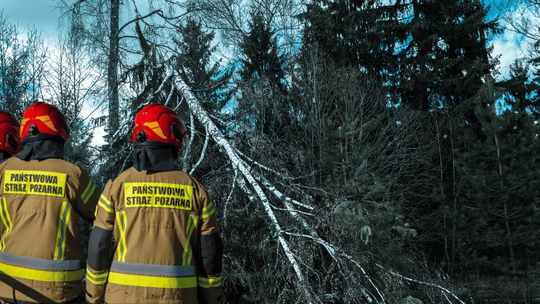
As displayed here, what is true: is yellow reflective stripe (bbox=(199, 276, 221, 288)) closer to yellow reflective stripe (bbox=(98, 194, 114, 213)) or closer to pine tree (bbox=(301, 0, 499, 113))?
yellow reflective stripe (bbox=(98, 194, 114, 213))

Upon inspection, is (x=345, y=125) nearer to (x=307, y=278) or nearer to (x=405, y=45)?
(x=307, y=278)

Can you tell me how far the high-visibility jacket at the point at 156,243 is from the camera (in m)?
2.25

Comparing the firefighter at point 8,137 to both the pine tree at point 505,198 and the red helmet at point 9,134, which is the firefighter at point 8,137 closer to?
the red helmet at point 9,134

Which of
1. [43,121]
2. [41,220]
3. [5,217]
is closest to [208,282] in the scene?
[41,220]

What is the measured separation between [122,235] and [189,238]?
36 cm

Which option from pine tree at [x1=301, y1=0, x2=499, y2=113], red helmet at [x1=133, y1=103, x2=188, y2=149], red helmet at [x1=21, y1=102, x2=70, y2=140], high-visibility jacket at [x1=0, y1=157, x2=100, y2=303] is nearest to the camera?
red helmet at [x1=133, y1=103, x2=188, y2=149]

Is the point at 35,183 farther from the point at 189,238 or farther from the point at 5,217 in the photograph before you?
the point at 189,238

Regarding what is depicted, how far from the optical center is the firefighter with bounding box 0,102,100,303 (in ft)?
8.95

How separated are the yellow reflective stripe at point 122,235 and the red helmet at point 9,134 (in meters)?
1.95

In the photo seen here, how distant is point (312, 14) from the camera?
58.2 ft

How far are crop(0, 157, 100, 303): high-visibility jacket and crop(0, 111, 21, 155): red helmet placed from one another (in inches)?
31.1

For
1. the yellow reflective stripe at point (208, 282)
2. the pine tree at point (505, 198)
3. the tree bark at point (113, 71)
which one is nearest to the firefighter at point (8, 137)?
the yellow reflective stripe at point (208, 282)

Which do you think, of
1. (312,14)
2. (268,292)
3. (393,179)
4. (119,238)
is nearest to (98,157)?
(268,292)

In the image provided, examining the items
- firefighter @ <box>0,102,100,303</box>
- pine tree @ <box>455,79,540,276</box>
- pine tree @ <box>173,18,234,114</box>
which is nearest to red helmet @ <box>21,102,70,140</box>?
firefighter @ <box>0,102,100,303</box>
